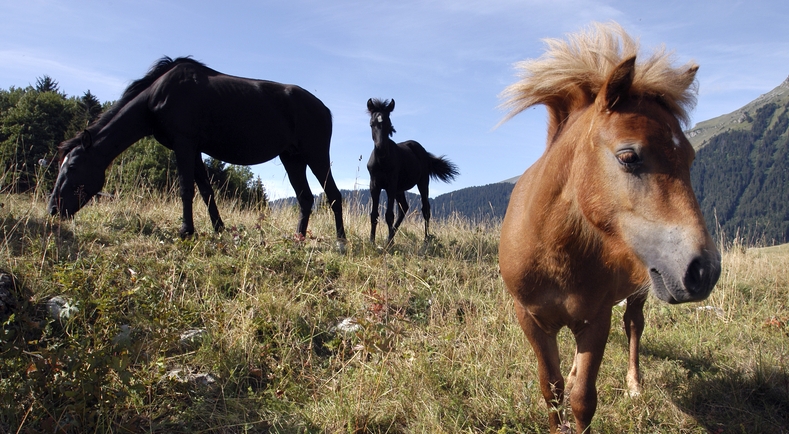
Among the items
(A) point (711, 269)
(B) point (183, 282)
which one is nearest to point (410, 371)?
(A) point (711, 269)

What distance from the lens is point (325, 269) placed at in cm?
502

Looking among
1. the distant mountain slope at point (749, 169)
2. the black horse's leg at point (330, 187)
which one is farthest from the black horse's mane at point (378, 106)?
the distant mountain slope at point (749, 169)

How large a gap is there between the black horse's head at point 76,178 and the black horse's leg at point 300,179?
224cm

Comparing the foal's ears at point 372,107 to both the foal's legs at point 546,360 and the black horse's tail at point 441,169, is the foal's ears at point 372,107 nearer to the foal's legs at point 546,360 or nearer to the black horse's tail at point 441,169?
the black horse's tail at point 441,169

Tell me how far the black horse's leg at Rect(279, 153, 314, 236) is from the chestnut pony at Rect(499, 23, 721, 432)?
384 centimetres

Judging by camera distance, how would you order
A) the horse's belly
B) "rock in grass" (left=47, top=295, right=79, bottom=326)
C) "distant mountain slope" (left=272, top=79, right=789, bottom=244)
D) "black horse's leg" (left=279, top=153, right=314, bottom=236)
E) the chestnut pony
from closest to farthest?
the chestnut pony < "rock in grass" (left=47, top=295, right=79, bottom=326) < the horse's belly < "black horse's leg" (left=279, top=153, right=314, bottom=236) < "distant mountain slope" (left=272, top=79, right=789, bottom=244)

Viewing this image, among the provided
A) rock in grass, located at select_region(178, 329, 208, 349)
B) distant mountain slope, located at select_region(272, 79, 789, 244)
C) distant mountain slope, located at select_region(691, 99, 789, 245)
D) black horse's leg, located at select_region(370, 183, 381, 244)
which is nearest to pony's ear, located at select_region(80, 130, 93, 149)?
rock in grass, located at select_region(178, 329, 208, 349)

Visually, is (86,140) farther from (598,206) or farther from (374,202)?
(598,206)

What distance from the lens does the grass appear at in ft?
9.01

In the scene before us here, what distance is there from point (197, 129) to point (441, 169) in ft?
20.3

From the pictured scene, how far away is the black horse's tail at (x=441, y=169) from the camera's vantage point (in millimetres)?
10711

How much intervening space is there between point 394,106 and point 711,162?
592 feet

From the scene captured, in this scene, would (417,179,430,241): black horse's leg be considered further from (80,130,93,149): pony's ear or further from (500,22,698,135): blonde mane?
(500,22,698,135): blonde mane

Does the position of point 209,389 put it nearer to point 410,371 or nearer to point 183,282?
point 410,371
